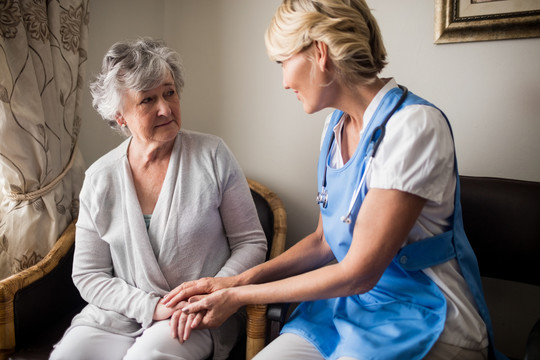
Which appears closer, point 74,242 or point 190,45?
point 74,242

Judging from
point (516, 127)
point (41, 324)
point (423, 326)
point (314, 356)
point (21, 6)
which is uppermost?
point (21, 6)

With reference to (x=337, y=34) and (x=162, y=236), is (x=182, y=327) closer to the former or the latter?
(x=162, y=236)

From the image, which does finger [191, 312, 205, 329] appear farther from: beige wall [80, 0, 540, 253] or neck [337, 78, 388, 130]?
beige wall [80, 0, 540, 253]

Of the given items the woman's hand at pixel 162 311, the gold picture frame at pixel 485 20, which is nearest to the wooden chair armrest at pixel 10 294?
the woman's hand at pixel 162 311

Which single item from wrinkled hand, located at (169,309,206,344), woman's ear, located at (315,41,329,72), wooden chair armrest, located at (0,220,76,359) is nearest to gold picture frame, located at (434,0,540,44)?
woman's ear, located at (315,41,329,72)

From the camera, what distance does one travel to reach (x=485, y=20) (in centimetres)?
157

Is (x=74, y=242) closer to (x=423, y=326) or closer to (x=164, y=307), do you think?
(x=164, y=307)

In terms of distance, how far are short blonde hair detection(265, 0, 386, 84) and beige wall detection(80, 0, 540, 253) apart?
64cm

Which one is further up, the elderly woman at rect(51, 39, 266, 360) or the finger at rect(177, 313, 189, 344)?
the elderly woman at rect(51, 39, 266, 360)

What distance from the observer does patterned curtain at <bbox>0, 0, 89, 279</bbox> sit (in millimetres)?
1531

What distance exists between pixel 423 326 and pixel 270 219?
93cm

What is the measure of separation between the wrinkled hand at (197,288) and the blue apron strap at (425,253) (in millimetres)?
545

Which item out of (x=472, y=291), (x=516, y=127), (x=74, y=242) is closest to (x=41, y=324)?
(x=74, y=242)

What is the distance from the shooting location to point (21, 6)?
154 cm
